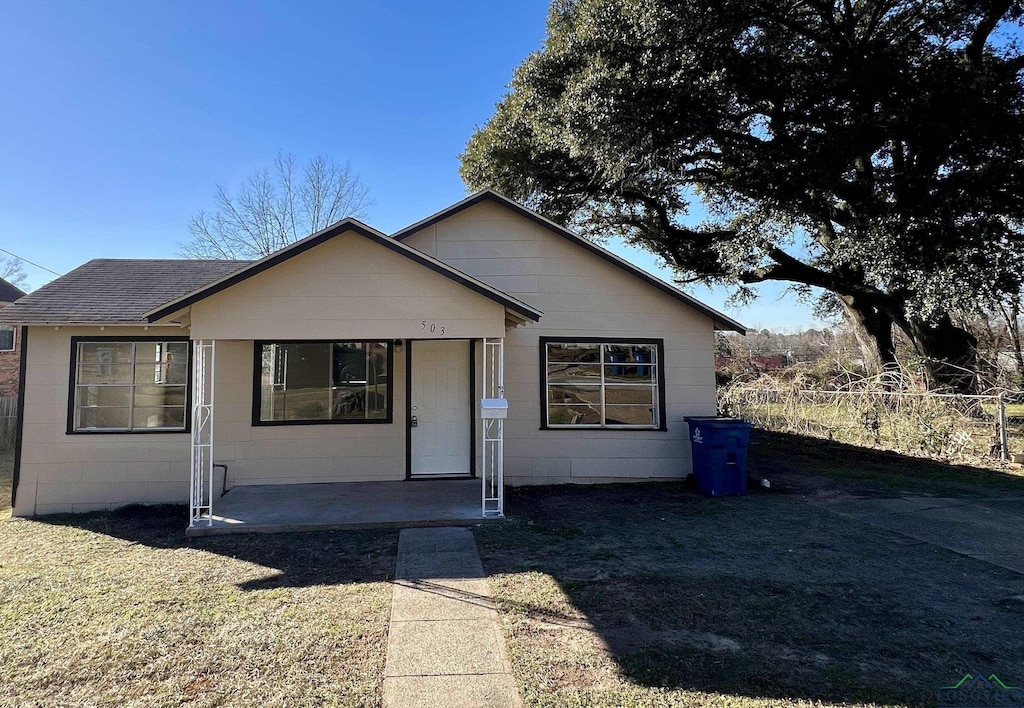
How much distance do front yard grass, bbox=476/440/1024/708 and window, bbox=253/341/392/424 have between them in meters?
3.31

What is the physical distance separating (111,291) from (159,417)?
228 centimetres

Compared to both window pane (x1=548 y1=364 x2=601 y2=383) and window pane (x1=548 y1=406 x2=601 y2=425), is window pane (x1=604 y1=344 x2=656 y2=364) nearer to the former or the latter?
window pane (x1=548 y1=364 x2=601 y2=383)

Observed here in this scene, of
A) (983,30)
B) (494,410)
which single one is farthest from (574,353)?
(983,30)

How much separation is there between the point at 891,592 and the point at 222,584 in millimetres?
6069

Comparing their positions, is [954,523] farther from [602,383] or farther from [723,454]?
[602,383]

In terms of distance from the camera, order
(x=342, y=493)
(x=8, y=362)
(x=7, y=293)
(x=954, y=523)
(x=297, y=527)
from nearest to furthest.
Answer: (x=297, y=527), (x=954, y=523), (x=342, y=493), (x=8, y=362), (x=7, y=293)

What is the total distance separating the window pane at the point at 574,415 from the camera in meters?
9.05

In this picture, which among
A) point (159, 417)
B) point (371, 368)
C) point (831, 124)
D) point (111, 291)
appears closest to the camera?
point (159, 417)

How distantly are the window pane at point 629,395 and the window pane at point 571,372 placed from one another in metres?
0.35

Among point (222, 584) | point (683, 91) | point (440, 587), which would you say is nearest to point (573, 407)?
point (440, 587)

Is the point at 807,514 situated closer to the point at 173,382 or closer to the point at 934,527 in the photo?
the point at 934,527

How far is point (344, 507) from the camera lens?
7.10m

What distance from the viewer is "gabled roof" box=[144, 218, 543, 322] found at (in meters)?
6.29

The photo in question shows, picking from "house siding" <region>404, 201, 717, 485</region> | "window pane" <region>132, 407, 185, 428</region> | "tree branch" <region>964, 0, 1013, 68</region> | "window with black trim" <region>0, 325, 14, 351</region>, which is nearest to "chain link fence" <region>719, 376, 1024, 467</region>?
"house siding" <region>404, 201, 717, 485</region>
